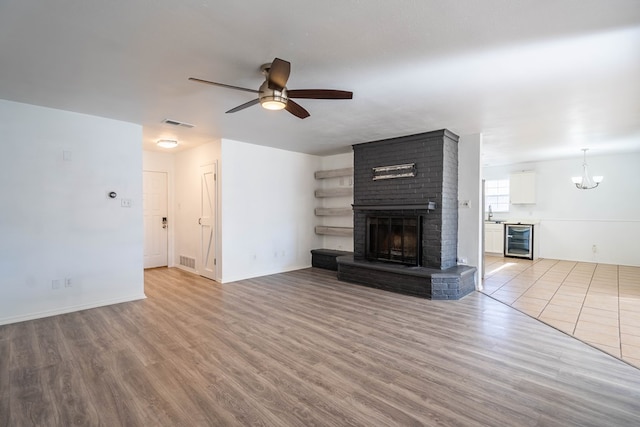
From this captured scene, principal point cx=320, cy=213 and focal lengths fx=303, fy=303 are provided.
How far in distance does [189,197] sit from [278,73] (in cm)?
482

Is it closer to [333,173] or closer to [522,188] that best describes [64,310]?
[333,173]

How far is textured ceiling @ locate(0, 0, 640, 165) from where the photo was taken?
6.42 ft

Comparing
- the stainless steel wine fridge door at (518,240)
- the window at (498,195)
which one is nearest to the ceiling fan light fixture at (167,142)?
the stainless steel wine fridge door at (518,240)

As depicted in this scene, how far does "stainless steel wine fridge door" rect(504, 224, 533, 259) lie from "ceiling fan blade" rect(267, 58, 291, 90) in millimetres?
7803

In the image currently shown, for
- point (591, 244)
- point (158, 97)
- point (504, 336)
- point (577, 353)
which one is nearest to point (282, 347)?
point (504, 336)

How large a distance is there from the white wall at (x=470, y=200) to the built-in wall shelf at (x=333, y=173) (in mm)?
2213

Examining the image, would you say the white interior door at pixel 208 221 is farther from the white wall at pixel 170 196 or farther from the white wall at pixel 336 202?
the white wall at pixel 336 202

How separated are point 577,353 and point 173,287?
5427 millimetres

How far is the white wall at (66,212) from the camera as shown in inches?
143

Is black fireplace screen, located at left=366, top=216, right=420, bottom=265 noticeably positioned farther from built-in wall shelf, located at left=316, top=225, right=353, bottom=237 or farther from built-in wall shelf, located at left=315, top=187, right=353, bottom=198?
built-in wall shelf, located at left=315, top=187, right=353, bottom=198

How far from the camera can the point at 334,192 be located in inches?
267

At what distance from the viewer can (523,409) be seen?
1984 millimetres

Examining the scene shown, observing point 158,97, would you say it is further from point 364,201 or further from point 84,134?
point 364,201

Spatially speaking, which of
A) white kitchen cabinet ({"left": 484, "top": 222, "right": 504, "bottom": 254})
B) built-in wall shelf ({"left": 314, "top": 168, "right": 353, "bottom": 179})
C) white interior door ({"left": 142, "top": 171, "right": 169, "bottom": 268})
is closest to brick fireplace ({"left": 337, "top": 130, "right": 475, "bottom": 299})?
built-in wall shelf ({"left": 314, "top": 168, "right": 353, "bottom": 179})
